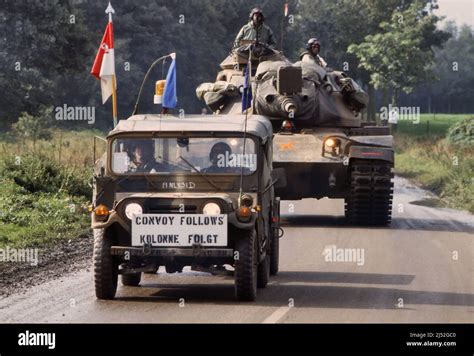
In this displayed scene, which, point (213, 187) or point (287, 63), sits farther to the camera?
point (287, 63)

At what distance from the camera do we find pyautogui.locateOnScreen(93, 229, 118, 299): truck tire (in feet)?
39.1

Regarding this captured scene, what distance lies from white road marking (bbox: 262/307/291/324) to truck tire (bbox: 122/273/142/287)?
2.14 meters

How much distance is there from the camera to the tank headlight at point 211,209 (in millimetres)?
11859

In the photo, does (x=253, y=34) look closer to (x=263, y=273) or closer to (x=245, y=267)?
(x=263, y=273)

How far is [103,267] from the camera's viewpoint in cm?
1189

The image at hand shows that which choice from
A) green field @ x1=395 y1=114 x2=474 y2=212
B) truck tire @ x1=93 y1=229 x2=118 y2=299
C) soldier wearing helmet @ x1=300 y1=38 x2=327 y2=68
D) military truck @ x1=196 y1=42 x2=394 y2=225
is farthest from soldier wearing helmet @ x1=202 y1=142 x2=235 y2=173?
green field @ x1=395 y1=114 x2=474 y2=212

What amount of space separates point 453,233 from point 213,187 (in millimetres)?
8077

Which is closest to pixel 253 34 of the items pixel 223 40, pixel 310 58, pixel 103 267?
pixel 310 58

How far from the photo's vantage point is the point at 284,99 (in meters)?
21.6

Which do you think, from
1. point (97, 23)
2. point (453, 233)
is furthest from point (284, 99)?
point (97, 23)

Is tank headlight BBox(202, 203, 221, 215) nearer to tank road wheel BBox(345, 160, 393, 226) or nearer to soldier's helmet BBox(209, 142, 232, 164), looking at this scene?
soldier's helmet BBox(209, 142, 232, 164)

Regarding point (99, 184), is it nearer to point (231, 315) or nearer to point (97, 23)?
point (231, 315)

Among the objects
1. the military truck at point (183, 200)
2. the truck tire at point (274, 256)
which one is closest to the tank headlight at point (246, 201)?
the military truck at point (183, 200)
